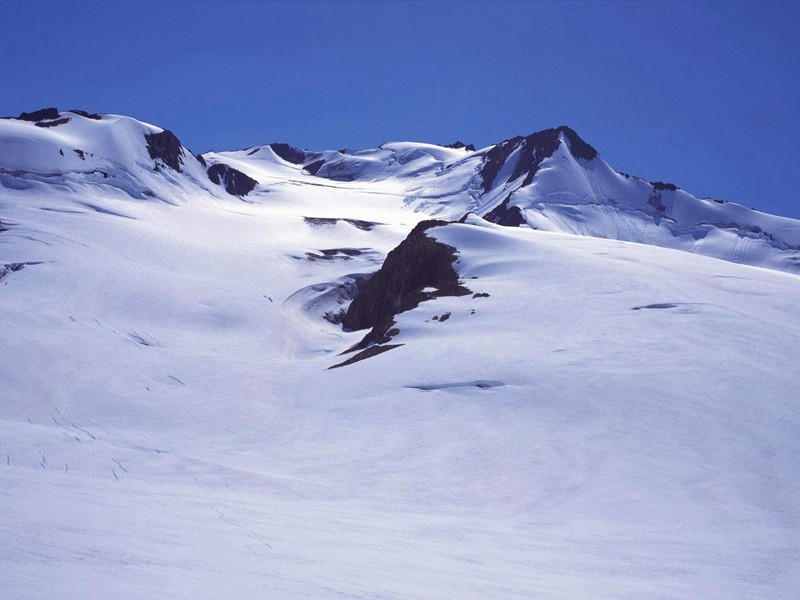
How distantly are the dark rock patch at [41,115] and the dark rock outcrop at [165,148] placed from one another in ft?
47.8

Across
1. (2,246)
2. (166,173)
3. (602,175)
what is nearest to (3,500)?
(2,246)

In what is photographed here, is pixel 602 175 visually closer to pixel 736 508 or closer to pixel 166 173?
pixel 166 173

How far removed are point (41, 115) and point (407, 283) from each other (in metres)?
79.0

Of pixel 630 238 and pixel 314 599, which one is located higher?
pixel 630 238

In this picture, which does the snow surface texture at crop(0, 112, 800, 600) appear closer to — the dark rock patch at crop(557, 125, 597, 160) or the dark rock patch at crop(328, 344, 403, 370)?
the dark rock patch at crop(328, 344, 403, 370)

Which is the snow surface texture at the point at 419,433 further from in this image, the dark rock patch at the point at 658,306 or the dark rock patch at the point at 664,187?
the dark rock patch at the point at 664,187

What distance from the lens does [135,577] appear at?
17.6ft

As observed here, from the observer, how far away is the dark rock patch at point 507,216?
85938 millimetres

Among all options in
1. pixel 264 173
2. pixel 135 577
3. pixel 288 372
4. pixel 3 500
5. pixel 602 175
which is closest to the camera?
pixel 135 577

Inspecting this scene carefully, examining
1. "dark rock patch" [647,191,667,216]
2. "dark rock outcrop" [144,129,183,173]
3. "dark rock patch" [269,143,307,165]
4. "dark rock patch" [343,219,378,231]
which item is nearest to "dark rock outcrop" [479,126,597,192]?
"dark rock patch" [647,191,667,216]

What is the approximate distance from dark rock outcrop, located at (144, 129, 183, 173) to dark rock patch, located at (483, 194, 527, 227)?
45.5m

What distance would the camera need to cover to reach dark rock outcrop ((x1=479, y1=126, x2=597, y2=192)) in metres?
112

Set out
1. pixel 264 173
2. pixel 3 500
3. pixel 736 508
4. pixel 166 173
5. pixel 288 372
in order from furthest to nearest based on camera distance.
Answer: pixel 264 173 < pixel 166 173 < pixel 288 372 < pixel 736 508 < pixel 3 500

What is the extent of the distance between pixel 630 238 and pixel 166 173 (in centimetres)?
6502
